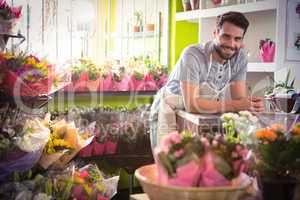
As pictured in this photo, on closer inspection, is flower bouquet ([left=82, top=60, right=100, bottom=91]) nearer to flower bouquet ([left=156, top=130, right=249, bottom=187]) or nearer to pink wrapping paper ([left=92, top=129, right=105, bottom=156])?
pink wrapping paper ([left=92, top=129, right=105, bottom=156])

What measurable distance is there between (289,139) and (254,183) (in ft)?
0.71

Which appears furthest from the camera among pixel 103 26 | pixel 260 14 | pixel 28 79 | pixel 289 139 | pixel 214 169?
pixel 103 26

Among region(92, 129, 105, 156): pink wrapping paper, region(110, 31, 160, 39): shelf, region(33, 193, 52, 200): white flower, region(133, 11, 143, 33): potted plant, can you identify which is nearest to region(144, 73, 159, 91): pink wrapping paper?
region(92, 129, 105, 156): pink wrapping paper

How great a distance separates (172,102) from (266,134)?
1.45 m

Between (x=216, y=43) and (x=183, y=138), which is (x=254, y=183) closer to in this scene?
(x=183, y=138)

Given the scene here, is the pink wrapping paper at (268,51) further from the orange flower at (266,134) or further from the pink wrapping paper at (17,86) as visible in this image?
the orange flower at (266,134)

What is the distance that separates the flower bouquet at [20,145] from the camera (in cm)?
221

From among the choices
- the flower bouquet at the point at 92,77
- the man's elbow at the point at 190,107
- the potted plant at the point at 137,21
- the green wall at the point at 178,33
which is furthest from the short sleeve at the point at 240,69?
the potted plant at the point at 137,21

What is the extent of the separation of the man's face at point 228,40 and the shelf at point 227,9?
1428 millimetres

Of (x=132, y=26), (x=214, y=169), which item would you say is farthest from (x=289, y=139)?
(x=132, y=26)

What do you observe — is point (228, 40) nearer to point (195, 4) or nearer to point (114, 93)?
point (114, 93)

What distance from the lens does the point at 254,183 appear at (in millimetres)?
1547

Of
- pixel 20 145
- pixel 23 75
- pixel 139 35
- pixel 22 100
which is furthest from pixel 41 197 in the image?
pixel 139 35

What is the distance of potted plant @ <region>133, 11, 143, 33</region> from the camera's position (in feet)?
20.9
